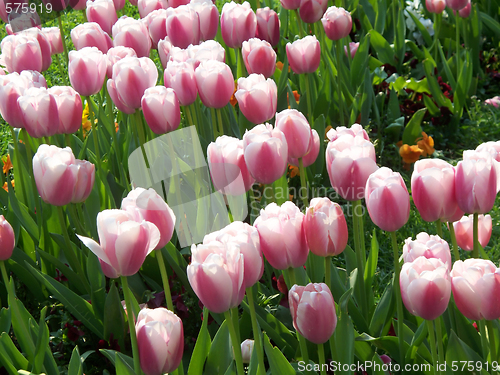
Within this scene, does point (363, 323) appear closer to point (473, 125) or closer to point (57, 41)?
point (57, 41)

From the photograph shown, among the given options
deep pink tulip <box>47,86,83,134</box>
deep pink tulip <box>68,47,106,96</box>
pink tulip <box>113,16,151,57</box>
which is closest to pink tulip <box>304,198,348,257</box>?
deep pink tulip <box>47,86,83,134</box>

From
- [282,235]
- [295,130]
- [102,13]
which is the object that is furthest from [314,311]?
[102,13]

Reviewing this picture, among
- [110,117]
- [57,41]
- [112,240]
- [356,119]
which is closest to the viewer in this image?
[112,240]

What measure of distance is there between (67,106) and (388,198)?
124cm

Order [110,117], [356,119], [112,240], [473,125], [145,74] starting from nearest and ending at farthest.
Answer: [112,240]
[145,74]
[110,117]
[356,119]
[473,125]

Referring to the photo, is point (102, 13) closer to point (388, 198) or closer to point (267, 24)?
point (267, 24)

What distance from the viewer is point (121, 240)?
3.20ft

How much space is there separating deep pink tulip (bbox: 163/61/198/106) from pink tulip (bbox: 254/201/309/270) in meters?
0.87

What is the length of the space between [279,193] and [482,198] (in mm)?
896

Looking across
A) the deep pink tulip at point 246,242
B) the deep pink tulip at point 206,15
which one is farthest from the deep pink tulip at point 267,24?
the deep pink tulip at point 246,242

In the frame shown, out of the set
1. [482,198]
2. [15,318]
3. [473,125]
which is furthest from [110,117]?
[473,125]

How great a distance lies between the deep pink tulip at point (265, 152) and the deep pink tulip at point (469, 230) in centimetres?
52

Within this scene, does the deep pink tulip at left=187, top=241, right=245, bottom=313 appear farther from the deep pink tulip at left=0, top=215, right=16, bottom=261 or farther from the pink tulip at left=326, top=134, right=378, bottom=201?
the deep pink tulip at left=0, top=215, right=16, bottom=261

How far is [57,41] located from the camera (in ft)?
8.89
